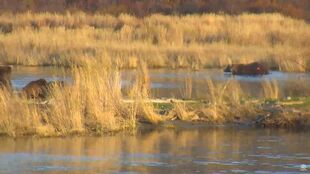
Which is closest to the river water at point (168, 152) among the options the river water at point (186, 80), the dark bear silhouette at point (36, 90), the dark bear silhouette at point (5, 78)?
the dark bear silhouette at point (5, 78)

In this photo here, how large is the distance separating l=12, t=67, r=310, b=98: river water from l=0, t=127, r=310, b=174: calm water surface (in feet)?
14.2

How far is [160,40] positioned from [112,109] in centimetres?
2418

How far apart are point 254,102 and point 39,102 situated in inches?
194

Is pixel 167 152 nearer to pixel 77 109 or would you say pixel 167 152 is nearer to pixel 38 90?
pixel 77 109

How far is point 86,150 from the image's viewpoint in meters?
15.5

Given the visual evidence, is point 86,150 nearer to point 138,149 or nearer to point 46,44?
point 138,149

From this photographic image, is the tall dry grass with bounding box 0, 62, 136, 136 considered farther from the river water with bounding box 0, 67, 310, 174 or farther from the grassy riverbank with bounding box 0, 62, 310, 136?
the river water with bounding box 0, 67, 310, 174

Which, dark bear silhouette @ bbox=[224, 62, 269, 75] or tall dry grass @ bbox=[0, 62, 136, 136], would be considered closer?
tall dry grass @ bbox=[0, 62, 136, 136]

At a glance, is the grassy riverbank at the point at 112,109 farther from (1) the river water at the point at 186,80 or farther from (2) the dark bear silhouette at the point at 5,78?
(1) the river water at the point at 186,80

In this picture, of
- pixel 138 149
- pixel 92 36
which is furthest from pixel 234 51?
pixel 138 149

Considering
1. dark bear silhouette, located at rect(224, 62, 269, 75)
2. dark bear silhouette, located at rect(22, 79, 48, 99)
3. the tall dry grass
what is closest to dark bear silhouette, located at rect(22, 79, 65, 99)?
dark bear silhouette, located at rect(22, 79, 48, 99)

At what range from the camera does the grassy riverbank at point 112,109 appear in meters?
17.0

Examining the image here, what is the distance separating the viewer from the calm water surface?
45.0 ft

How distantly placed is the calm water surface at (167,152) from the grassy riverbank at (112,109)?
1.50 ft
